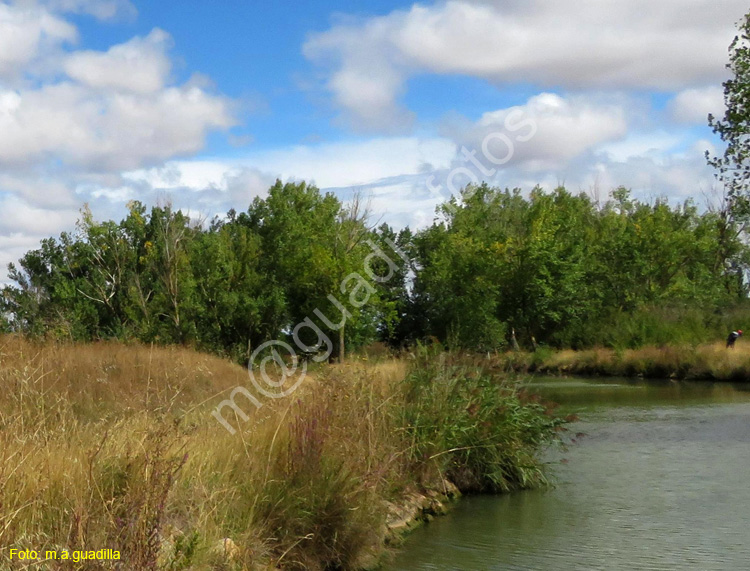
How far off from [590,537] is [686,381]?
26194 millimetres

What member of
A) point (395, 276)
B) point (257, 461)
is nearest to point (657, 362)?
point (395, 276)

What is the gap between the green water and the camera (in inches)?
344

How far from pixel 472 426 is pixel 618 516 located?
206cm

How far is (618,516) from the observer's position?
10.5m

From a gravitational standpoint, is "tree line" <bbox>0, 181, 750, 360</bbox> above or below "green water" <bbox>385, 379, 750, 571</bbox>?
above

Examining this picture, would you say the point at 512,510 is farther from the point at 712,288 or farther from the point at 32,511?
the point at 712,288

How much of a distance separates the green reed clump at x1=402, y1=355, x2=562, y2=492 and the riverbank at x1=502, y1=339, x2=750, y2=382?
2342 centimetres

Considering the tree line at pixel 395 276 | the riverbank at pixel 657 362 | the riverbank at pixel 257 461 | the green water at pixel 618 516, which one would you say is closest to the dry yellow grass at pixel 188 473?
the riverbank at pixel 257 461

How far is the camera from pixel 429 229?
66.9 metres

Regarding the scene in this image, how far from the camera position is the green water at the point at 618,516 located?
8.73 m

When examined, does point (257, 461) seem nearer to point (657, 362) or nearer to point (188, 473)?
point (188, 473)

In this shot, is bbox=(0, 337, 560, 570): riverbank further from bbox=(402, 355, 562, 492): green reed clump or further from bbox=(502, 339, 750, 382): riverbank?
bbox=(502, 339, 750, 382): riverbank

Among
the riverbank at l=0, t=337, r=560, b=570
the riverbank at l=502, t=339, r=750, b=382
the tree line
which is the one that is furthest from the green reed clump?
the tree line

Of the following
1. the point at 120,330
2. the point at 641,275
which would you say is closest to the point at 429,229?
the point at 641,275
